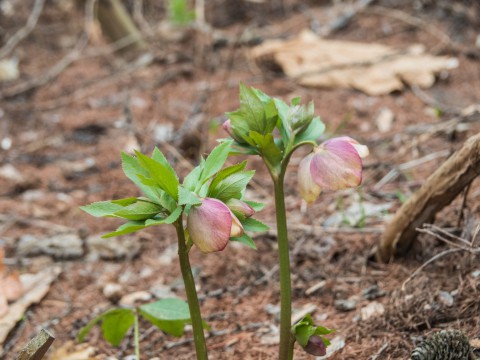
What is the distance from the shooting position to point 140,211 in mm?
1063

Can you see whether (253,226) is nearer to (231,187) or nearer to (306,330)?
(231,187)

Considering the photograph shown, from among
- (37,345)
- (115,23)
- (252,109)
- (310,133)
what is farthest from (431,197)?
(115,23)

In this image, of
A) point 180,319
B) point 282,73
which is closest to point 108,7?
point 282,73

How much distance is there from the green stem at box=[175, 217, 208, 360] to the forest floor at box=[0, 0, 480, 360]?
0.41 m

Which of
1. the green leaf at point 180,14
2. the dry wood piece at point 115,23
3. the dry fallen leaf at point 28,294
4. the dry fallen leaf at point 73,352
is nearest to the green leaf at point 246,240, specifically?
the dry fallen leaf at point 73,352

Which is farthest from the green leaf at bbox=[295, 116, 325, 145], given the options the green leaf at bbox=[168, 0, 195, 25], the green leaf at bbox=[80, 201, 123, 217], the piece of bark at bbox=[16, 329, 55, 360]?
the green leaf at bbox=[168, 0, 195, 25]

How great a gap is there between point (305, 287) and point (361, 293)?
202 mm

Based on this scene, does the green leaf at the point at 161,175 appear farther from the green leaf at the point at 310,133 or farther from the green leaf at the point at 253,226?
the green leaf at the point at 310,133

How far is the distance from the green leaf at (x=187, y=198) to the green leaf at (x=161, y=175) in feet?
0.10

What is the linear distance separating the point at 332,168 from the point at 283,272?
0.24 m

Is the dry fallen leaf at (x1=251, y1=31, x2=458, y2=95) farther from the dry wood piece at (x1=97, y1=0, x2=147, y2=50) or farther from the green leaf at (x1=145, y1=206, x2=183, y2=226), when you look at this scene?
the green leaf at (x1=145, y1=206, x2=183, y2=226)

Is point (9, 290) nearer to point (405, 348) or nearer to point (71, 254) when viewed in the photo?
point (71, 254)

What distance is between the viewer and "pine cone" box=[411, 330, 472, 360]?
1232 mm

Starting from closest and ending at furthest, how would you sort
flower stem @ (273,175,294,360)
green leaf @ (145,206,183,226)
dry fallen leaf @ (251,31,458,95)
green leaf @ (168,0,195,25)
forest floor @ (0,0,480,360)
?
1. green leaf @ (145,206,183,226)
2. flower stem @ (273,175,294,360)
3. forest floor @ (0,0,480,360)
4. dry fallen leaf @ (251,31,458,95)
5. green leaf @ (168,0,195,25)
